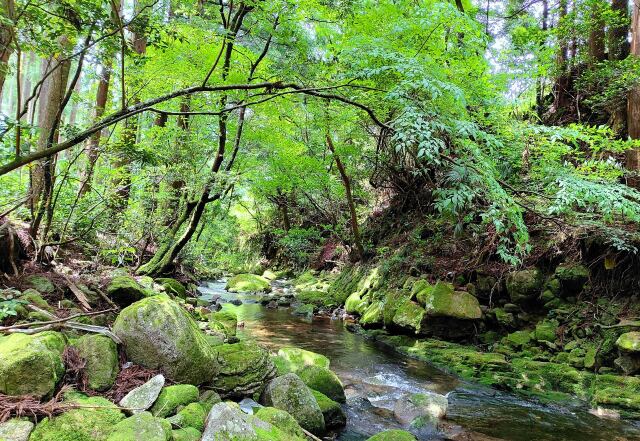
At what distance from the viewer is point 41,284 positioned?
5.06 meters

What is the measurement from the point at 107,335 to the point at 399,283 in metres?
8.28

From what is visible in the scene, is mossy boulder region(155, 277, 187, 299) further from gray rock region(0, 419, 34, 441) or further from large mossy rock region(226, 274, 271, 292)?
large mossy rock region(226, 274, 271, 292)

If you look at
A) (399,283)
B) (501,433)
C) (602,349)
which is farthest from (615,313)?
(399,283)

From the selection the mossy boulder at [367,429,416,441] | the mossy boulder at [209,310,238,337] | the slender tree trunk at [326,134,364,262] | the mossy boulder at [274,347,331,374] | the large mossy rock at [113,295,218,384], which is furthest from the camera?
the slender tree trunk at [326,134,364,262]

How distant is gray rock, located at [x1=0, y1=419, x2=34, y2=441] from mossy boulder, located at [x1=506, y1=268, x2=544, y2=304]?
843cm

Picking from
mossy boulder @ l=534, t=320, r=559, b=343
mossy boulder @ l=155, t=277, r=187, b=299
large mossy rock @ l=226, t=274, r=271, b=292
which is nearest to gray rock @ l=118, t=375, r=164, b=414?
mossy boulder @ l=155, t=277, r=187, b=299

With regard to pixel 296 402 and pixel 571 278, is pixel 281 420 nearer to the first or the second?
pixel 296 402

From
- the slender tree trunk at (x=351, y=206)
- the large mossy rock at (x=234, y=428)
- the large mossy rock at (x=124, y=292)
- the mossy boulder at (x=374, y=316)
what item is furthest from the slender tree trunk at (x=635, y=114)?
the large mossy rock at (x=124, y=292)

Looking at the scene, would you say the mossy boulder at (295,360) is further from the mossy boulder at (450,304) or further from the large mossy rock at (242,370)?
the mossy boulder at (450,304)

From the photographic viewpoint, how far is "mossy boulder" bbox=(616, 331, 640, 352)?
608 centimetres

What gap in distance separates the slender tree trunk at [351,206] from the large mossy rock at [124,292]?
764cm

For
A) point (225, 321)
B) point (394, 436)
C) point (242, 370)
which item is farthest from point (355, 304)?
point (394, 436)

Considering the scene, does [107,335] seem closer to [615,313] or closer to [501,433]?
[501,433]

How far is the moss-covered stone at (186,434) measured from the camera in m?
3.02
